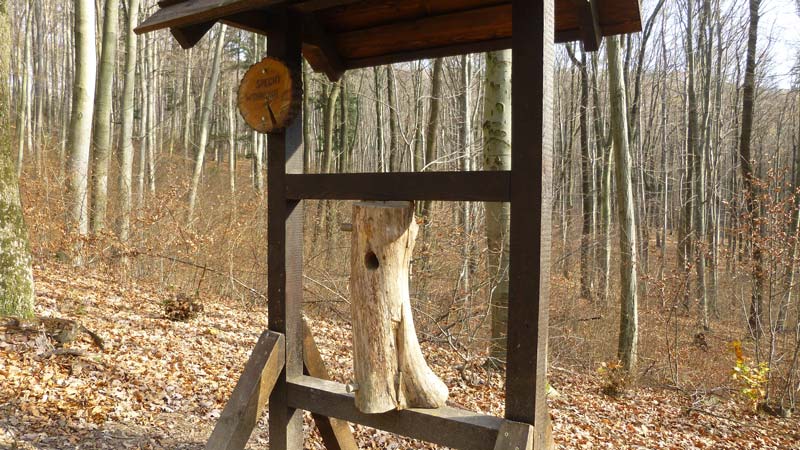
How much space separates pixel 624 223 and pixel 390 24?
18.8ft

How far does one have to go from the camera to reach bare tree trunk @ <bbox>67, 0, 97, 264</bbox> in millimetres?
8742

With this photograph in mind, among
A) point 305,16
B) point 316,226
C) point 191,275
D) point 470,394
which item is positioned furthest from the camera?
point 316,226

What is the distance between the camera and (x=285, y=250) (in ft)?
10.4

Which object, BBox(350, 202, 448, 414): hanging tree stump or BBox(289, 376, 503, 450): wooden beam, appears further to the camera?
BBox(350, 202, 448, 414): hanging tree stump

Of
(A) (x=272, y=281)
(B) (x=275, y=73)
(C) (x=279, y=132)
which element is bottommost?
(A) (x=272, y=281)

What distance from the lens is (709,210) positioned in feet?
70.9

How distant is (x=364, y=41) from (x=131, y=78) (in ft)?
30.6

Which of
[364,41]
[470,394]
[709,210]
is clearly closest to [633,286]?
[470,394]

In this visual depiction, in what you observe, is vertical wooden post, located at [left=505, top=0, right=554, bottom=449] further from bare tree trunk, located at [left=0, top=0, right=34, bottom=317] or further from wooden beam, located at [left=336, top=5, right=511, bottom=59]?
bare tree trunk, located at [left=0, top=0, right=34, bottom=317]

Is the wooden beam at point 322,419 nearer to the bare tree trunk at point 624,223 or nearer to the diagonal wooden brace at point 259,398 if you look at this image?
the diagonal wooden brace at point 259,398

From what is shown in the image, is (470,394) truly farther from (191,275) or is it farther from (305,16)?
(191,275)

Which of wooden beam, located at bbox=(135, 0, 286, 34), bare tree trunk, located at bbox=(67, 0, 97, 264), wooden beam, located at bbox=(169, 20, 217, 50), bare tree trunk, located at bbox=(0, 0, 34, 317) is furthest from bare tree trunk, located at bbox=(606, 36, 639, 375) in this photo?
bare tree trunk, located at bbox=(67, 0, 97, 264)

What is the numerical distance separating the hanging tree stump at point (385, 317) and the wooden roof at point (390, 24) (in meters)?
1.18

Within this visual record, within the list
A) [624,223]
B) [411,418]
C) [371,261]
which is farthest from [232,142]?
[411,418]
